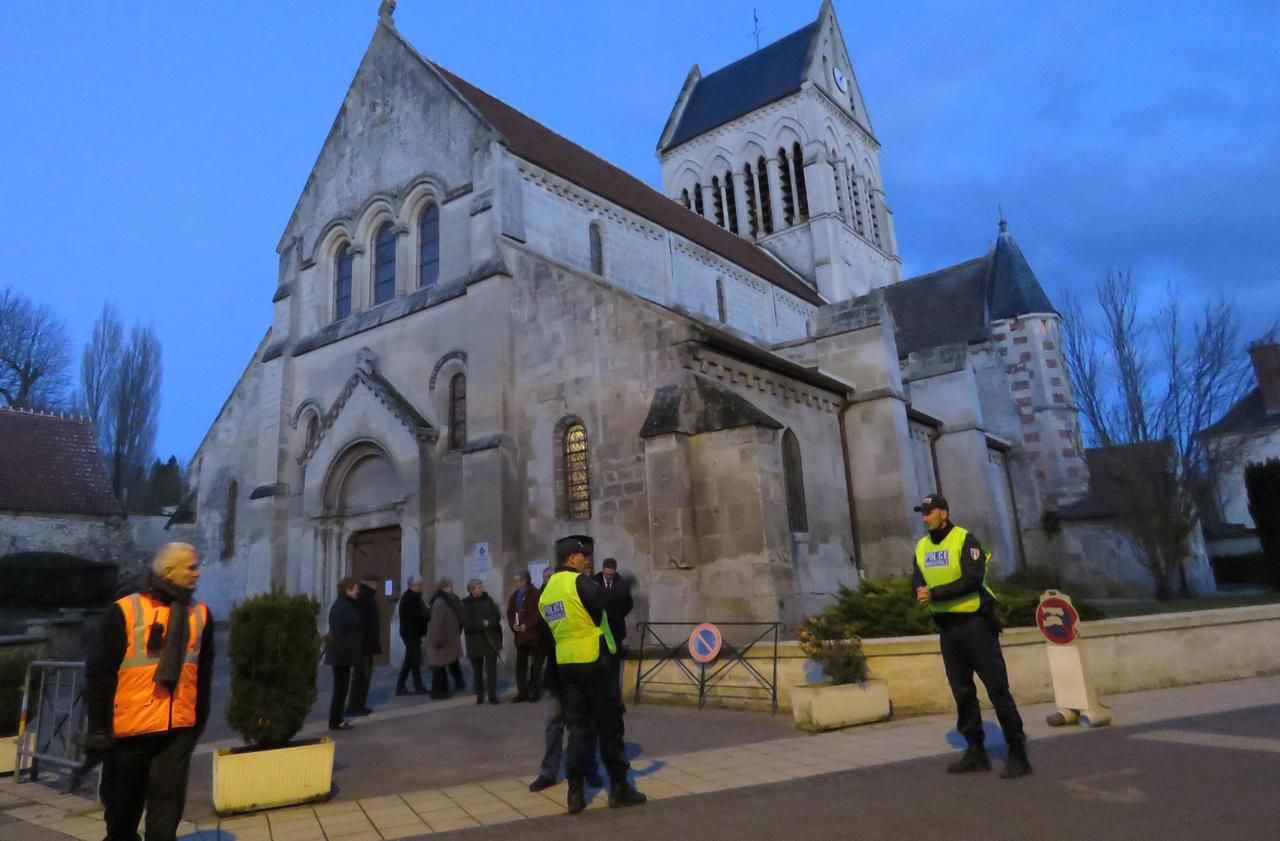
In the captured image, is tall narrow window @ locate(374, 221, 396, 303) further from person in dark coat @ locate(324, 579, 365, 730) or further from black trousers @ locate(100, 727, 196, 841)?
black trousers @ locate(100, 727, 196, 841)

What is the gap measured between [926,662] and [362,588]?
6.91 m

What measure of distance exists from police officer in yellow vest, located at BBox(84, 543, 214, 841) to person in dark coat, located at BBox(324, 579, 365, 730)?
536cm

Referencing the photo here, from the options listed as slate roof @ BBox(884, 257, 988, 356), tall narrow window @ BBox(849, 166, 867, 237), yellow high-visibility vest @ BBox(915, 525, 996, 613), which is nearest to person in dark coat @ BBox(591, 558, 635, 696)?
yellow high-visibility vest @ BBox(915, 525, 996, 613)

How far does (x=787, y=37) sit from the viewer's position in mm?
40531

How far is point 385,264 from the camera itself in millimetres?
19938

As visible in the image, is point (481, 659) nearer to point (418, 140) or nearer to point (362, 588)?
point (362, 588)

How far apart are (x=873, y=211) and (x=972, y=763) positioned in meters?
37.9

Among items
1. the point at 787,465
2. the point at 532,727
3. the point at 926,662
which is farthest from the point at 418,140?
the point at 926,662

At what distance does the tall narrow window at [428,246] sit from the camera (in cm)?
1861

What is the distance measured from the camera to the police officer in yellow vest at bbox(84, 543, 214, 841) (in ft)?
12.9

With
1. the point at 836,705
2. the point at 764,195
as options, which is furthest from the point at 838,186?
the point at 836,705

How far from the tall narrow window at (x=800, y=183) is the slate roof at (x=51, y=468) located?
29.4 metres

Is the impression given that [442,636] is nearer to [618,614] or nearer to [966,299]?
[618,614]

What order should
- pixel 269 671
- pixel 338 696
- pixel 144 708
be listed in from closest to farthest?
1. pixel 144 708
2. pixel 269 671
3. pixel 338 696
